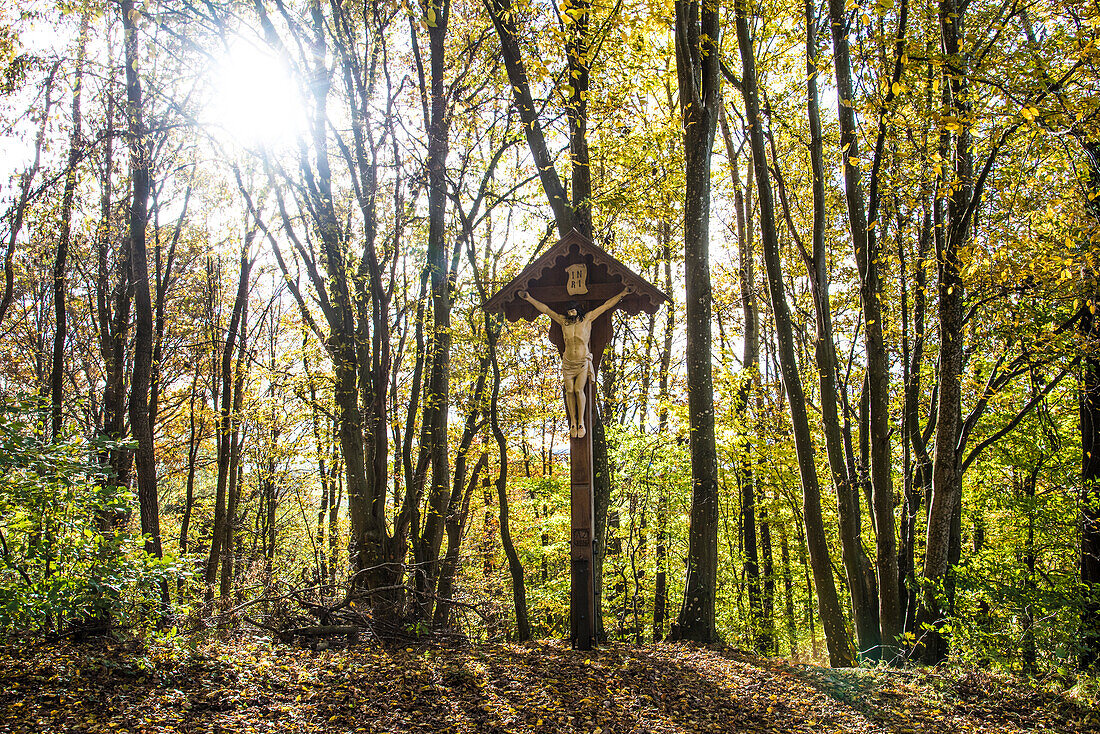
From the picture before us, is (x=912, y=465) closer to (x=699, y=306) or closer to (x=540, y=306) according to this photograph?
(x=699, y=306)

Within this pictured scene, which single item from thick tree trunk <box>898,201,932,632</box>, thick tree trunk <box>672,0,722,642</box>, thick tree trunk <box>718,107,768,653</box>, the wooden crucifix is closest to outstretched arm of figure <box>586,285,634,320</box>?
the wooden crucifix

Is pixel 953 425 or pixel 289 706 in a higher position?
pixel 953 425

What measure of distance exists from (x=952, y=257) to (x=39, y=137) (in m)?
13.1

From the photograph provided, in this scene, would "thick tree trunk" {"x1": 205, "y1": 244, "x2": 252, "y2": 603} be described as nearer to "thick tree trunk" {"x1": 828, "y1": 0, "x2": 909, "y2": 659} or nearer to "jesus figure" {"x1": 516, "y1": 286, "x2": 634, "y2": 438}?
"jesus figure" {"x1": 516, "y1": 286, "x2": 634, "y2": 438}

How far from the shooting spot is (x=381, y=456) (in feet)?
21.8

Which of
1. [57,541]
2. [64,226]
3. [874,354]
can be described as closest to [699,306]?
[874,354]

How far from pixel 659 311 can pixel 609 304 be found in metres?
3.11

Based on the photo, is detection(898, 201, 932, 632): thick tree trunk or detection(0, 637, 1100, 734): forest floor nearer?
detection(0, 637, 1100, 734): forest floor

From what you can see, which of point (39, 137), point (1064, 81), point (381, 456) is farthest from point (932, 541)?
point (39, 137)

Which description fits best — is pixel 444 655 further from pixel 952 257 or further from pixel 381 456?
pixel 952 257

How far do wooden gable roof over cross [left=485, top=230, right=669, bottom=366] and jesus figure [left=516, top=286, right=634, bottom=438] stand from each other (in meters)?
0.08

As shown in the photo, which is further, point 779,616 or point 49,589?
point 779,616

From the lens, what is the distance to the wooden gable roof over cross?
569 cm

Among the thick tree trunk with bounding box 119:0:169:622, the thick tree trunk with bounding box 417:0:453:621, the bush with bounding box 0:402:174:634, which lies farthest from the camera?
the thick tree trunk with bounding box 417:0:453:621
